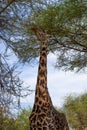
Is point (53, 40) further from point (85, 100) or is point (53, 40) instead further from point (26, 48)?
point (85, 100)

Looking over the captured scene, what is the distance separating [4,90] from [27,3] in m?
1.61

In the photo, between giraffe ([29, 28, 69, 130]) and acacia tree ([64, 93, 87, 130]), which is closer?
giraffe ([29, 28, 69, 130])

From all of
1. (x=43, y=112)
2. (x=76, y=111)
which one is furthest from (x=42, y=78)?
(x=76, y=111)

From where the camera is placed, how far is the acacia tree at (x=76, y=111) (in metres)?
21.9

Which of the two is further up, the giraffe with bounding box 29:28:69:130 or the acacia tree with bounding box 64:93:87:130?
the acacia tree with bounding box 64:93:87:130

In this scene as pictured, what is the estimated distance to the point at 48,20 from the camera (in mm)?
9297

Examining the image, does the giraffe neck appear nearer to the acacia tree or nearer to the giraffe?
the giraffe

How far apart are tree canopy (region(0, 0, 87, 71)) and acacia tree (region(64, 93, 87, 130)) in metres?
10.6

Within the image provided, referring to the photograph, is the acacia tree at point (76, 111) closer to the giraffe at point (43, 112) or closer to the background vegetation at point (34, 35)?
the background vegetation at point (34, 35)

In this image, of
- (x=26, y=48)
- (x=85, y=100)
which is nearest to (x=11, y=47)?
(x=26, y=48)

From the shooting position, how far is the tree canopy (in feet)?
22.4

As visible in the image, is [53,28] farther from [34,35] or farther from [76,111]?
[76,111]

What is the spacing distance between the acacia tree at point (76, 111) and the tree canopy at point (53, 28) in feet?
34.9

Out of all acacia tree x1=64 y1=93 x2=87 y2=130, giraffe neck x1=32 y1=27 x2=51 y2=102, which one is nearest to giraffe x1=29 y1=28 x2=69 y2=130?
giraffe neck x1=32 y1=27 x2=51 y2=102
